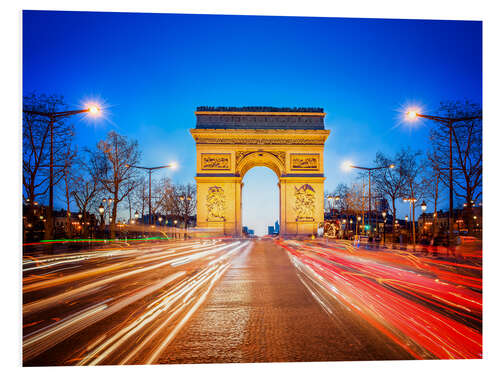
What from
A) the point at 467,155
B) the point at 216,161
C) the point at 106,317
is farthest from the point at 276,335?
the point at 216,161

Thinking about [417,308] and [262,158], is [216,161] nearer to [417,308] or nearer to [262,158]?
[262,158]

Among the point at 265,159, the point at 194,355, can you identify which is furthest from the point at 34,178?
the point at 265,159

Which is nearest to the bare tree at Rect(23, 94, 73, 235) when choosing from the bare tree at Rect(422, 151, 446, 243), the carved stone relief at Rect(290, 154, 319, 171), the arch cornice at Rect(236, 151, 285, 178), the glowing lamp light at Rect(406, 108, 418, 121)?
the glowing lamp light at Rect(406, 108, 418, 121)

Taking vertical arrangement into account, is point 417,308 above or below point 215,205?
below

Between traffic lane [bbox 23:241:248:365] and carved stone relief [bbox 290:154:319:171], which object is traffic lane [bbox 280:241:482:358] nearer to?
traffic lane [bbox 23:241:248:365]
